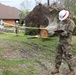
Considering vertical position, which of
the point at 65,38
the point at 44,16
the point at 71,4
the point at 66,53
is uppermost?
the point at 71,4

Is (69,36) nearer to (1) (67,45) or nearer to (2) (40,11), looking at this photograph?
(1) (67,45)

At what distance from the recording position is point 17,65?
8.35 metres

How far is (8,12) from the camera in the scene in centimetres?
5494

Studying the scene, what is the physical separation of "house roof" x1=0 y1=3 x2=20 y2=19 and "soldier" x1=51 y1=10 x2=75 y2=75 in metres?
45.3

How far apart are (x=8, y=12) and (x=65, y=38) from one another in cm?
4863

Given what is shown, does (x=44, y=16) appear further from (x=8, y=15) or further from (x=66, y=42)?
(x=8, y=15)

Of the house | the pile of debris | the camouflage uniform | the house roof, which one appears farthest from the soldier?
the house roof

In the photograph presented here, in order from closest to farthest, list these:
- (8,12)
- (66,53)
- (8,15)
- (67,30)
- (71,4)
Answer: (67,30) → (66,53) → (71,4) → (8,15) → (8,12)

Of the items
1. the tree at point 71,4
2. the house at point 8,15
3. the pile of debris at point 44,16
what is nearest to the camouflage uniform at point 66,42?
the pile of debris at point 44,16

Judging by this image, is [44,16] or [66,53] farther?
Answer: [44,16]

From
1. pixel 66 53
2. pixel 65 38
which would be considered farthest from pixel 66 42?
pixel 66 53

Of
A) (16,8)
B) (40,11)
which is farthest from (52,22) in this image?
(16,8)

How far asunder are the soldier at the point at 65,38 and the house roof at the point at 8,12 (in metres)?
45.3

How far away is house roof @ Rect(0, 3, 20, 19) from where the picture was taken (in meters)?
52.8
